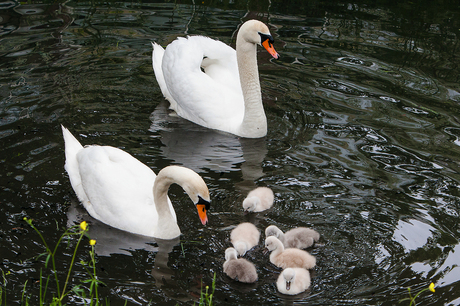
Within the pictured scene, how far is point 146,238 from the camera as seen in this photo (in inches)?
238

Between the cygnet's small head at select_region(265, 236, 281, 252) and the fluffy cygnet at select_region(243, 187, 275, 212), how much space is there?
31.6 inches

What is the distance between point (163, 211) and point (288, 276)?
5.06 feet

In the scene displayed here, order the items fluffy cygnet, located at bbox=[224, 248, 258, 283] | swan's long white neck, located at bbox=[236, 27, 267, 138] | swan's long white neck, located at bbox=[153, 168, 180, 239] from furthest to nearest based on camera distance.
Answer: swan's long white neck, located at bbox=[236, 27, 267, 138] → swan's long white neck, located at bbox=[153, 168, 180, 239] → fluffy cygnet, located at bbox=[224, 248, 258, 283]

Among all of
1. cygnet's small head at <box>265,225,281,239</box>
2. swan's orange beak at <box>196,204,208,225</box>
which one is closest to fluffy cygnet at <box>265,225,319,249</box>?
cygnet's small head at <box>265,225,281,239</box>

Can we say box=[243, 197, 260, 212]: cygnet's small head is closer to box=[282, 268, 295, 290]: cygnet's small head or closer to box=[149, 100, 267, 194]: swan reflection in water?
box=[149, 100, 267, 194]: swan reflection in water

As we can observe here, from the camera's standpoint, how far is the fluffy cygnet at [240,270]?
5.25 metres

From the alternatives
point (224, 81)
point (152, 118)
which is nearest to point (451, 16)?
point (224, 81)

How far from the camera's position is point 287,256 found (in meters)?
5.51

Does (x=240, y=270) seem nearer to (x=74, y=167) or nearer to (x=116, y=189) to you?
(x=116, y=189)

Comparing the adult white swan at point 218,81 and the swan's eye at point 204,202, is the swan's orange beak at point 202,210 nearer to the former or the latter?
the swan's eye at point 204,202

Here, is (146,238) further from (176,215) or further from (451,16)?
(451,16)

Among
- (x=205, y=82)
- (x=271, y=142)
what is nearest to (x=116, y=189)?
(x=271, y=142)

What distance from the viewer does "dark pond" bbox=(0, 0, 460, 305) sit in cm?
552

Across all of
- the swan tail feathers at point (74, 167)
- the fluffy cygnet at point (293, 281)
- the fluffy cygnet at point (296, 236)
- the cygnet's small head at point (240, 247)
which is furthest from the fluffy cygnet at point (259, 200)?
the swan tail feathers at point (74, 167)
